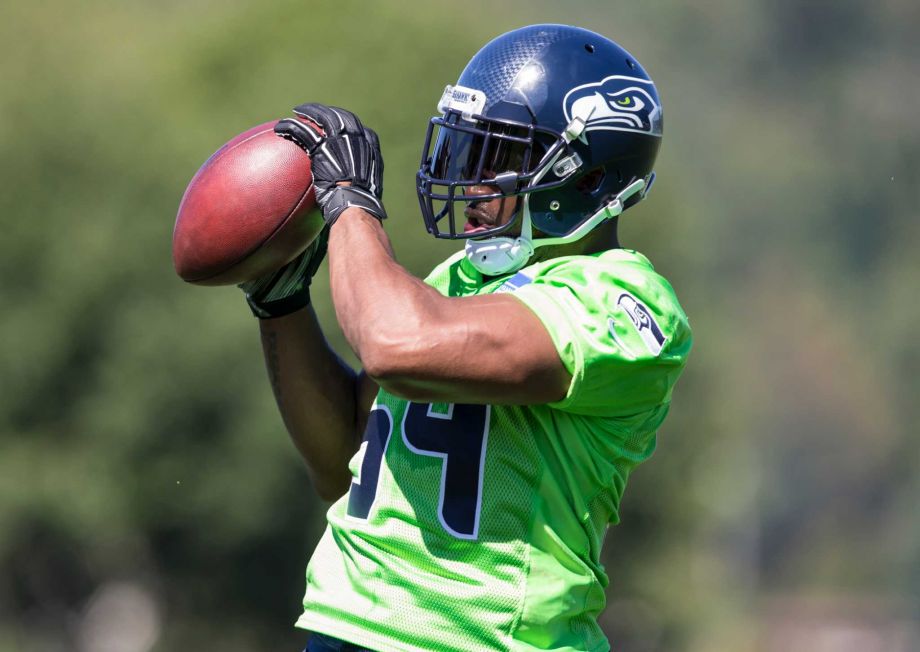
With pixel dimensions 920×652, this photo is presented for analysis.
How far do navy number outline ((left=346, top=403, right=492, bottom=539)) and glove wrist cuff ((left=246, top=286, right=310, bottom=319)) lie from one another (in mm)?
674

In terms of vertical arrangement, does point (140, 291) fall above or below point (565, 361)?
below

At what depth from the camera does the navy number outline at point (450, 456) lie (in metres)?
3.00

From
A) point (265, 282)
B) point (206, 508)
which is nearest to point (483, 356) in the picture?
point (265, 282)

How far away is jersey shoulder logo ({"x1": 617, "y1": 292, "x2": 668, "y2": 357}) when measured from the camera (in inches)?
118

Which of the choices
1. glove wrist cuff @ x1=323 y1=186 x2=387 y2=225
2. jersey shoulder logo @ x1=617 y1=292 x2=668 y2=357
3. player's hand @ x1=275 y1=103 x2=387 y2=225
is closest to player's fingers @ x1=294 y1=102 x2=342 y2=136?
player's hand @ x1=275 y1=103 x2=387 y2=225

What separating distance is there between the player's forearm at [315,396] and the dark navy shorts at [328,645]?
63 cm

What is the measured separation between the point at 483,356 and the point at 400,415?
14.5 inches

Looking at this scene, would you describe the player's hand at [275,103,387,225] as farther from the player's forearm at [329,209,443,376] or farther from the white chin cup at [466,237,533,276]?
the white chin cup at [466,237,533,276]

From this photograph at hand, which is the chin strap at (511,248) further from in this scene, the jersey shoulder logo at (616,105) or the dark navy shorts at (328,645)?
the dark navy shorts at (328,645)

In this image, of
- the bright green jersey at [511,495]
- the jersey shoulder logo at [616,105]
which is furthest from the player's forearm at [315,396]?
the jersey shoulder logo at [616,105]

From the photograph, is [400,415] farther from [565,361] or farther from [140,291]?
[140,291]

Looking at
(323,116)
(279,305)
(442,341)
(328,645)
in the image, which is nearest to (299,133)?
(323,116)

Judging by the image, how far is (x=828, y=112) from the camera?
70062mm

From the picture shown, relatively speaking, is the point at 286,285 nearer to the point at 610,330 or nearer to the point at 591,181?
the point at 591,181
